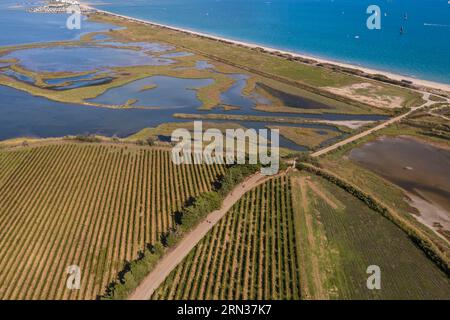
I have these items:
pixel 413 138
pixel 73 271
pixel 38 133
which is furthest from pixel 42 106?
pixel 413 138

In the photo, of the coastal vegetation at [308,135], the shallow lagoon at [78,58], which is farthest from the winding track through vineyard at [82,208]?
the shallow lagoon at [78,58]

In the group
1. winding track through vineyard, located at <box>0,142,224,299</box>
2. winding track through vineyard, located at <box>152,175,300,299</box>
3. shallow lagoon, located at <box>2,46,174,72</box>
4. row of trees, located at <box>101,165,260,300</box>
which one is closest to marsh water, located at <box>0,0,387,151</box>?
shallow lagoon, located at <box>2,46,174,72</box>

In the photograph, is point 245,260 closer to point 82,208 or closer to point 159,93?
point 82,208

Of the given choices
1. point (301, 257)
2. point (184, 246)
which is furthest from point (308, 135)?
point (184, 246)

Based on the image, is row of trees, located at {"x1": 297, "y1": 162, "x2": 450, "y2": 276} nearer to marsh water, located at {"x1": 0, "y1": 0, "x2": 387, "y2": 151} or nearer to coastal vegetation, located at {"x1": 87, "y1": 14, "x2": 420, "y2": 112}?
marsh water, located at {"x1": 0, "y1": 0, "x2": 387, "y2": 151}

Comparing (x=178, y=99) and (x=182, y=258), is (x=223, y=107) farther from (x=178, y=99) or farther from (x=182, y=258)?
(x=182, y=258)

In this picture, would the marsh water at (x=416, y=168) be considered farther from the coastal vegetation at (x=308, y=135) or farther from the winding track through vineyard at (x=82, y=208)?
the winding track through vineyard at (x=82, y=208)
